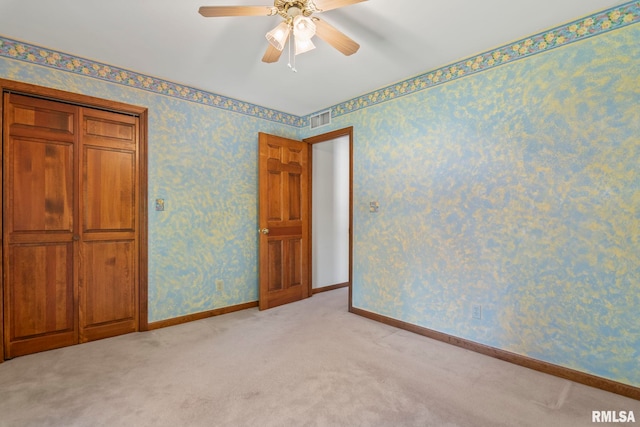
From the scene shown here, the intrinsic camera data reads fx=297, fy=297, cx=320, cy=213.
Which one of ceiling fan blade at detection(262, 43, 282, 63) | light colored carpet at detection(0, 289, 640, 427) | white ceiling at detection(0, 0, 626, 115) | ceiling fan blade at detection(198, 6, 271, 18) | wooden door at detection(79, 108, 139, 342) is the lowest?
light colored carpet at detection(0, 289, 640, 427)

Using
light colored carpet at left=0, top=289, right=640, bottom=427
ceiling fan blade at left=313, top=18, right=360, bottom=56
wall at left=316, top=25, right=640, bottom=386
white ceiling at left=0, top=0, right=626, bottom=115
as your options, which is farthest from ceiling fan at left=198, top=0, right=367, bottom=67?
light colored carpet at left=0, top=289, right=640, bottom=427

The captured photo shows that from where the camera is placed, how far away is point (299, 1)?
1.78 meters

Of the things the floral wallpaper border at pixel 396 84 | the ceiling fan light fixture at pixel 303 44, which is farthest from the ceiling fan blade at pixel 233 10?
the floral wallpaper border at pixel 396 84

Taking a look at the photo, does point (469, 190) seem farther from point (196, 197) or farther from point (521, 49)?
point (196, 197)

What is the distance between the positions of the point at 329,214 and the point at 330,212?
4 cm

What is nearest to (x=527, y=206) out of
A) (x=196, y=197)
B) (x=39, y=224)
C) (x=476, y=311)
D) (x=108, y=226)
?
(x=476, y=311)

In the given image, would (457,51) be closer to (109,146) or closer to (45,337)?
(109,146)

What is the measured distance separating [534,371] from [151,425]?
2.74 m

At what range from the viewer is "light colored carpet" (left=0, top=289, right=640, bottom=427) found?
71.4 inches

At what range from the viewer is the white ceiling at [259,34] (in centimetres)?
208

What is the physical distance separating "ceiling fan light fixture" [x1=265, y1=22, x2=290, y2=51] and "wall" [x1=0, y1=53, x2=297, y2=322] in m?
1.93

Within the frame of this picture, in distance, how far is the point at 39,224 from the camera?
2639 millimetres

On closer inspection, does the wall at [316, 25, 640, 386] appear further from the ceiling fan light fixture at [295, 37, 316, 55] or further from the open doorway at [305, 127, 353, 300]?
the ceiling fan light fixture at [295, 37, 316, 55]

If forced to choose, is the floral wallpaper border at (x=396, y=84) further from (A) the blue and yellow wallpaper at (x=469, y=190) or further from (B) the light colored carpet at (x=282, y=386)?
(B) the light colored carpet at (x=282, y=386)
